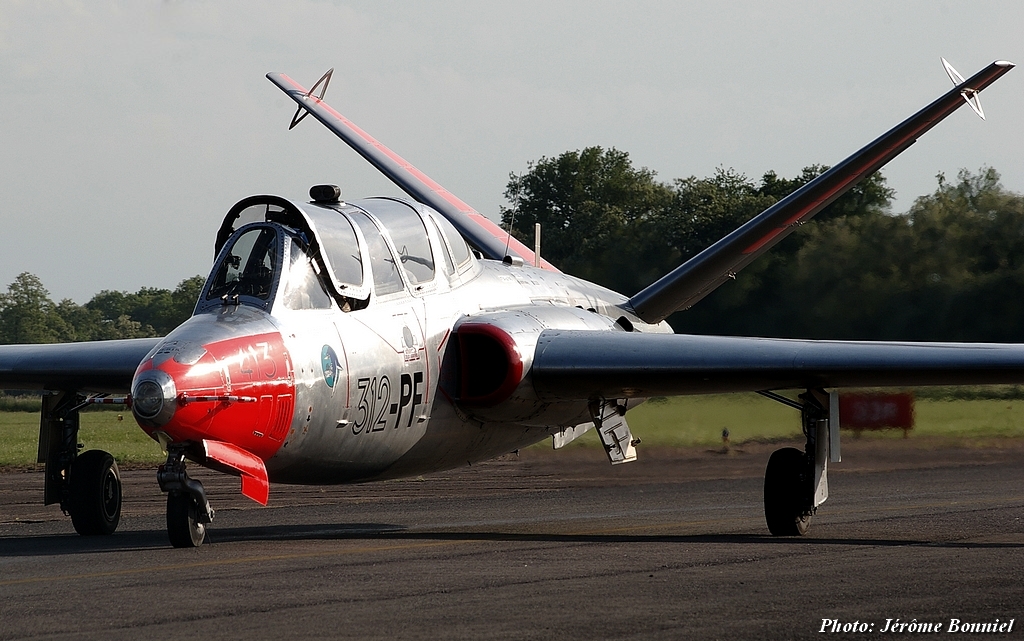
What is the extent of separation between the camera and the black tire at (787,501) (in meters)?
13.4

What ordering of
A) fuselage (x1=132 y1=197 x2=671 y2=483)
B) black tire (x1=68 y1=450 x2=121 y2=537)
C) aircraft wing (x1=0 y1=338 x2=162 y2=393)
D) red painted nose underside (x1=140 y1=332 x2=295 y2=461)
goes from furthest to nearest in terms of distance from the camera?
black tire (x1=68 y1=450 x2=121 y2=537) → aircraft wing (x1=0 y1=338 x2=162 y2=393) → fuselage (x1=132 y1=197 x2=671 y2=483) → red painted nose underside (x1=140 y1=332 x2=295 y2=461)

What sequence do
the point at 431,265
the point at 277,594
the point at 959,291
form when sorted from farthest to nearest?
the point at 959,291 → the point at 431,265 → the point at 277,594

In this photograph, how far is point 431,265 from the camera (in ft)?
44.4

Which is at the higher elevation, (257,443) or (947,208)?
(947,208)

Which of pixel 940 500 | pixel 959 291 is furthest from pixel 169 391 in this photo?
pixel 959 291

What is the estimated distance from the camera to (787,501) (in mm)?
13430

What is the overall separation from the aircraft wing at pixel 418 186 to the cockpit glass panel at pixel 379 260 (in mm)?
6021

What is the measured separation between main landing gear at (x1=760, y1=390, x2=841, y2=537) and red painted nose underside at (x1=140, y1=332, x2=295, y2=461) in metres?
5.21

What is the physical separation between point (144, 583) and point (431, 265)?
5210mm

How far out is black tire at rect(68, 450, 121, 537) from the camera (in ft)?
45.9

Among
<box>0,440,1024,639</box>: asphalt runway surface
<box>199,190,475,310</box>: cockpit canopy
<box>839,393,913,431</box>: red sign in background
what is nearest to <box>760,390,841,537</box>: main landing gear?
<box>0,440,1024,639</box>: asphalt runway surface

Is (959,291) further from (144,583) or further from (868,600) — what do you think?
(144,583)

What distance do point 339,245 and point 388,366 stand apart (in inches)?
46.3

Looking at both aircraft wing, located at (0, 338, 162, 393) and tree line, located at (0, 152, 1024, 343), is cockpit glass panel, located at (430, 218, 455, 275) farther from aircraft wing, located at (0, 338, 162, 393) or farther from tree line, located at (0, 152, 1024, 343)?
tree line, located at (0, 152, 1024, 343)
